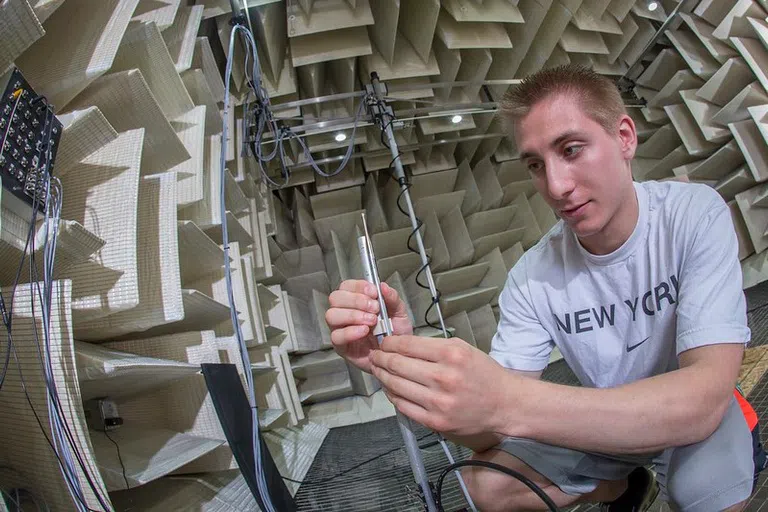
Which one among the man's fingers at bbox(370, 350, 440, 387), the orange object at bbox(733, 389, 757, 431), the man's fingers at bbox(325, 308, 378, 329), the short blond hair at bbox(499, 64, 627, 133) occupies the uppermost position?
the short blond hair at bbox(499, 64, 627, 133)

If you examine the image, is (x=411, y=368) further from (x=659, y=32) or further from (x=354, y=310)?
(x=659, y=32)

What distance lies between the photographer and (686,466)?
0.81m

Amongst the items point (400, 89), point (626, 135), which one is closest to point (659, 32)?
point (400, 89)

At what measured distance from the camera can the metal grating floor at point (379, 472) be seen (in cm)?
133

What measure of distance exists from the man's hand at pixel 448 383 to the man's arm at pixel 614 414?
32 millimetres

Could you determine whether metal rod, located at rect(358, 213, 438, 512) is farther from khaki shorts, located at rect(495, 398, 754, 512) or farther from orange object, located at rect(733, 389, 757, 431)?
orange object, located at rect(733, 389, 757, 431)

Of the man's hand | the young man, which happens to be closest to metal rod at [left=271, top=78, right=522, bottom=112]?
the young man

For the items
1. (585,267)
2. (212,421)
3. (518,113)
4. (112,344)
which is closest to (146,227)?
(112,344)

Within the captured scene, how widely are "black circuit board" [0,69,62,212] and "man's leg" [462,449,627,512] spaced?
1.09 m

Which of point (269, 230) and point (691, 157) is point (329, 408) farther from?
point (691, 157)

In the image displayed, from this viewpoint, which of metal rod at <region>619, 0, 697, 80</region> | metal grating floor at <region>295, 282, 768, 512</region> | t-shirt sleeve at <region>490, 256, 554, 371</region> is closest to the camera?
t-shirt sleeve at <region>490, 256, 554, 371</region>

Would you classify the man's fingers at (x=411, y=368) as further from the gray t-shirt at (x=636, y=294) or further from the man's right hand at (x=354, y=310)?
the gray t-shirt at (x=636, y=294)

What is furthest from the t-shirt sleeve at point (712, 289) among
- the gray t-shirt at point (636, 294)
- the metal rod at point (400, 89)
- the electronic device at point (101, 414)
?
the metal rod at point (400, 89)

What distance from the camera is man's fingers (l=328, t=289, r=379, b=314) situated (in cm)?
67
